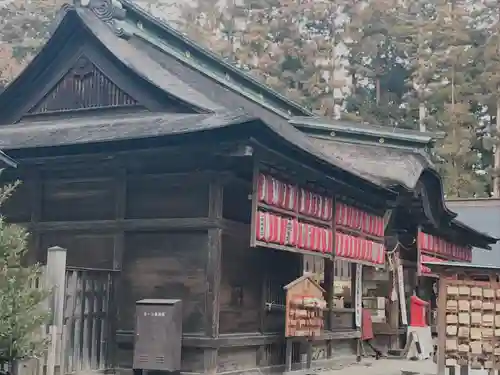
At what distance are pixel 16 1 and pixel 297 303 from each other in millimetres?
37846

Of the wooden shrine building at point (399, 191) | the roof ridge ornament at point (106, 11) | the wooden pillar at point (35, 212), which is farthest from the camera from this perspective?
the wooden shrine building at point (399, 191)

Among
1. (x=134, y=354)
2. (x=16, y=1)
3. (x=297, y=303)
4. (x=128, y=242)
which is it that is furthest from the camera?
(x=16, y=1)

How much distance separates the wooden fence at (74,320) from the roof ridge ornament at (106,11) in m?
4.12

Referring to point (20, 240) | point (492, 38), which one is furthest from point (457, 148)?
point (20, 240)

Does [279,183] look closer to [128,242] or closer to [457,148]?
[128,242]

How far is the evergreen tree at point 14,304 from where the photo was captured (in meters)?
6.74

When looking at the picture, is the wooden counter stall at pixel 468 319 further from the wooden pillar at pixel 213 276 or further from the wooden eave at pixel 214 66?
the wooden eave at pixel 214 66

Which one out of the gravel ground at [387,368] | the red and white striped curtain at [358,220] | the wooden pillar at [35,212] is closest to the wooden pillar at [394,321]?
the gravel ground at [387,368]

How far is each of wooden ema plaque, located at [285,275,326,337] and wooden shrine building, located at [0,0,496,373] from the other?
11.9 inches

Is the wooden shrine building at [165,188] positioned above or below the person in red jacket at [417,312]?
above

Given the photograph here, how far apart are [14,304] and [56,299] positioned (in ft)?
6.06

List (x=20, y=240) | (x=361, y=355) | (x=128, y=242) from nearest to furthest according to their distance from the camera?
(x=20, y=240) → (x=128, y=242) → (x=361, y=355)

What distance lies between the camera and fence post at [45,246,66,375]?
8523 millimetres

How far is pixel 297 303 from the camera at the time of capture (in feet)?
36.7
